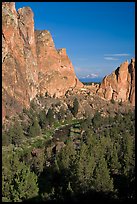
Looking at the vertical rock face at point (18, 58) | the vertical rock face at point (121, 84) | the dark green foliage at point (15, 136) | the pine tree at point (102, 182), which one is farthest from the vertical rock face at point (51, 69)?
the pine tree at point (102, 182)

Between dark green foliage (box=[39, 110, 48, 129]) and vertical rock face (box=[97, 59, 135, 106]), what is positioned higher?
vertical rock face (box=[97, 59, 135, 106])

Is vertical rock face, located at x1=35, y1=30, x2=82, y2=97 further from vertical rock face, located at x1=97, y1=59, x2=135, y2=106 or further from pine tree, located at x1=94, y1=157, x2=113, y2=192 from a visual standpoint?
pine tree, located at x1=94, y1=157, x2=113, y2=192

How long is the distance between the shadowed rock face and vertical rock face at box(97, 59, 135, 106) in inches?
415

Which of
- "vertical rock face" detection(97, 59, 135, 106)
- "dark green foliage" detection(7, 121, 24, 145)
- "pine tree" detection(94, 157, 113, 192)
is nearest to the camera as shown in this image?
"pine tree" detection(94, 157, 113, 192)

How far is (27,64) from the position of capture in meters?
104

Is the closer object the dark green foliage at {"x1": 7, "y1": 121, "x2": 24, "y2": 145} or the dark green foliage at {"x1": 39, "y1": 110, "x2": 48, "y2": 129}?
the dark green foliage at {"x1": 7, "y1": 121, "x2": 24, "y2": 145}

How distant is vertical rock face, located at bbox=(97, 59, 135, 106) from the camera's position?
116m

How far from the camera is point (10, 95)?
87.8 m

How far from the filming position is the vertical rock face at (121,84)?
382 feet

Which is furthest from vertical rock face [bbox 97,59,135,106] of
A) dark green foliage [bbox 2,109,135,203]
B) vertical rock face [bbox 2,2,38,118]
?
dark green foliage [bbox 2,109,135,203]

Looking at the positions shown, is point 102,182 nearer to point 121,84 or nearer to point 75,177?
point 75,177

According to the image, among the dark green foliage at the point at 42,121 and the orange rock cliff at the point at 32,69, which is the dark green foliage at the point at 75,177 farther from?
the orange rock cliff at the point at 32,69

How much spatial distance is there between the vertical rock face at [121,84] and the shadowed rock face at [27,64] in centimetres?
1053

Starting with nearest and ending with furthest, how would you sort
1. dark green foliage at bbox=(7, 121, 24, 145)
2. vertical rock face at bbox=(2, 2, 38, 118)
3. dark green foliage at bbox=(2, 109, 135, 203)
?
dark green foliage at bbox=(2, 109, 135, 203) → dark green foliage at bbox=(7, 121, 24, 145) → vertical rock face at bbox=(2, 2, 38, 118)
